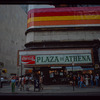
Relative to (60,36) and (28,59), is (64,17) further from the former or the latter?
(28,59)

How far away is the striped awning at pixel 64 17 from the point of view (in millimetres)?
22922

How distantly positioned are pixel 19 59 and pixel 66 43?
866 centimetres

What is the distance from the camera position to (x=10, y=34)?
51.2 m

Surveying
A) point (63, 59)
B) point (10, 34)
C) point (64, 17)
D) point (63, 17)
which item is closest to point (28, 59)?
point (63, 59)

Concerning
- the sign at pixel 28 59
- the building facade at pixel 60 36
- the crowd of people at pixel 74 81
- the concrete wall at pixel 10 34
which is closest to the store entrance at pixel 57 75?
the building facade at pixel 60 36

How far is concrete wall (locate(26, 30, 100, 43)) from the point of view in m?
22.7

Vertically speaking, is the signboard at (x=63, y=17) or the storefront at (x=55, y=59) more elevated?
the signboard at (x=63, y=17)

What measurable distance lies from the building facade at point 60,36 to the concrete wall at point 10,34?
26.3 metres

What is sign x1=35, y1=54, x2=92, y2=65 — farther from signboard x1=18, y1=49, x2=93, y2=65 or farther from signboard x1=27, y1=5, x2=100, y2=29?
signboard x1=27, y1=5, x2=100, y2=29

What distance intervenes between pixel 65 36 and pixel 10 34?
34166 mm

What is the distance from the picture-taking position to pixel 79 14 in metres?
23.3

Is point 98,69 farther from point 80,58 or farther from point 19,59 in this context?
point 19,59

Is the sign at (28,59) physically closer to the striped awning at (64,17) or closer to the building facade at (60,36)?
the building facade at (60,36)
